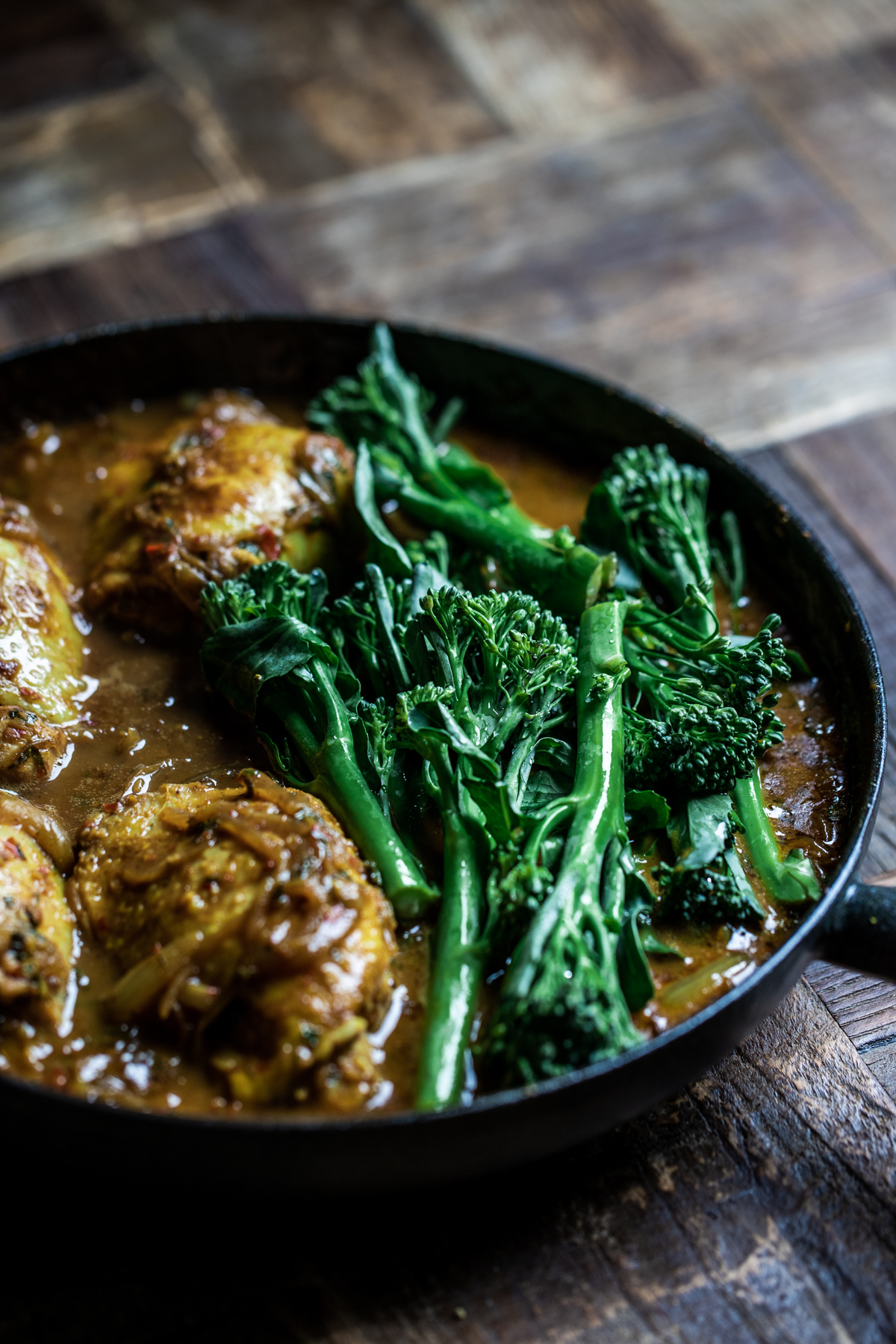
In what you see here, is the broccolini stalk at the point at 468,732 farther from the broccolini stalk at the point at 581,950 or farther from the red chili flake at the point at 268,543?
the red chili flake at the point at 268,543

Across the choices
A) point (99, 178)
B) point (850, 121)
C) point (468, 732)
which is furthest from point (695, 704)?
point (850, 121)

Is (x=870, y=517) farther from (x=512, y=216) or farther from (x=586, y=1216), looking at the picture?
(x=586, y=1216)

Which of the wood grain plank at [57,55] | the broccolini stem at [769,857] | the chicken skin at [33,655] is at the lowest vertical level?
the broccolini stem at [769,857]

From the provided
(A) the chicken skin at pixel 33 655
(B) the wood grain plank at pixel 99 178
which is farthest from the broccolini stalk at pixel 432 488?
(B) the wood grain plank at pixel 99 178

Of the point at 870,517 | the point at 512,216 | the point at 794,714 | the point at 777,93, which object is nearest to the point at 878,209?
the point at 777,93

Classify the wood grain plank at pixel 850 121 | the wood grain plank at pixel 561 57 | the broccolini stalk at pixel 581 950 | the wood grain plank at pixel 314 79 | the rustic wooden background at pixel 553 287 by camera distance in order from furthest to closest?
the wood grain plank at pixel 561 57
the wood grain plank at pixel 314 79
the wood grain plank at pixel 850 121
the rustic wooden background at pixel 553 287
the broccolini stalk at pixel 581 950

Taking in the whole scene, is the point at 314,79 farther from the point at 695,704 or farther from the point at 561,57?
the point at 695,704

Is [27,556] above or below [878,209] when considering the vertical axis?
above
